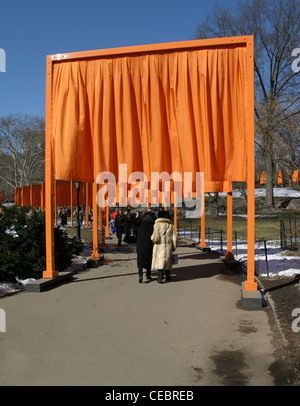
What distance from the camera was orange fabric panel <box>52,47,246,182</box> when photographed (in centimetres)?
732

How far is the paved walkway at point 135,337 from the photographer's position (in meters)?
3.71

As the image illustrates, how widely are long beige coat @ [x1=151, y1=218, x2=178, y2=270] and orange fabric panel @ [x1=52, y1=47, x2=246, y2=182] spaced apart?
140cm

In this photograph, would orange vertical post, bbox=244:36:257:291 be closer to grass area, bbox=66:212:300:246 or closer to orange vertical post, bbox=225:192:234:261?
orange vertical post, bbox=225:192:234:261

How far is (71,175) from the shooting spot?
311 inches

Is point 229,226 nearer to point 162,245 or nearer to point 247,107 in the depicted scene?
point 162,245

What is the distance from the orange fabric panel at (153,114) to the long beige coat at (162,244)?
4.58 feet

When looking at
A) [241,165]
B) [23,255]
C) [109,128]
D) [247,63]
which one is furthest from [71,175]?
[247,63]

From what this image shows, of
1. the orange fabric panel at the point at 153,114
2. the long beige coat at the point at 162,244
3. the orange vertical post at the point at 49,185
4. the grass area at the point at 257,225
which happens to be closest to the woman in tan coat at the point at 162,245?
the long beige coat at the point at 162,244

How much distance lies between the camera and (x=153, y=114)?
766 centimetres

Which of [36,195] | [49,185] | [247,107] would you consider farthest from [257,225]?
[49,185]

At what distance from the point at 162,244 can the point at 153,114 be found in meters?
2.91

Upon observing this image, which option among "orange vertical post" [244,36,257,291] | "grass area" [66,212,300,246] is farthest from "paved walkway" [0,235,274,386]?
"grass area" [66,212,300,246]
